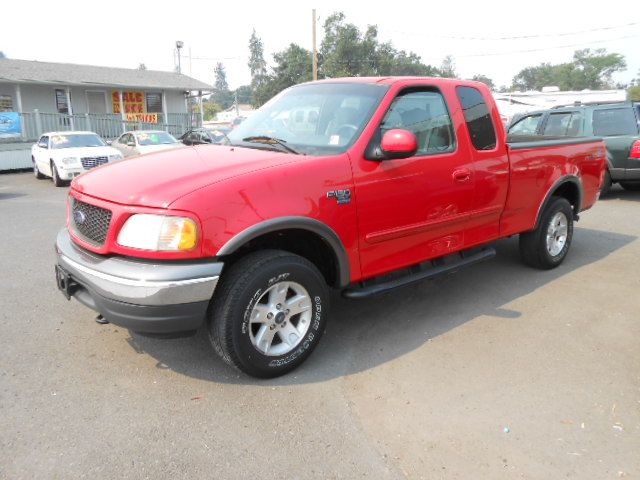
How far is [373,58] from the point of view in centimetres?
6619

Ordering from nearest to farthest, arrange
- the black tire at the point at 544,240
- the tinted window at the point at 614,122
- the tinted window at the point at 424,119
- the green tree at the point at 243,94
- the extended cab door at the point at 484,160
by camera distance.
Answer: the tinted window at the point at 424,119
the extended cab door at the point at 484,160
the black tire at the point at 544,240
the tinted window at the point at 614,122
the green tree at the point at 243,94

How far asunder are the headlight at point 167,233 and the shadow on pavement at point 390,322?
1026 millimetres

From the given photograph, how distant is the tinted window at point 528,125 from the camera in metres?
10.7

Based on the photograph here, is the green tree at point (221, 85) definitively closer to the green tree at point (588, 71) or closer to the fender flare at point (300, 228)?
the green tree at point (588, 71)

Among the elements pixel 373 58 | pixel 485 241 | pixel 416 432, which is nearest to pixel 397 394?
pixel 416 432

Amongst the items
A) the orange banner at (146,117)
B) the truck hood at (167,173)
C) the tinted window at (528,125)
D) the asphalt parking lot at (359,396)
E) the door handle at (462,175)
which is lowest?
the asphalt parking lot at (359,396)

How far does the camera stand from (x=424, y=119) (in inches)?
160

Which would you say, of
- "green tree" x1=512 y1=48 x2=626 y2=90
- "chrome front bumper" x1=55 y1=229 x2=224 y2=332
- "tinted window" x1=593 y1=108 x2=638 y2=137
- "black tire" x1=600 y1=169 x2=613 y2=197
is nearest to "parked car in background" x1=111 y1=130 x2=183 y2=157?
"tinted window" x1=593 y1=108 x2=638 y2=137

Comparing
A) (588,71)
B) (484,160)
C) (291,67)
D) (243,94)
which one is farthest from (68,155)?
(243,94)

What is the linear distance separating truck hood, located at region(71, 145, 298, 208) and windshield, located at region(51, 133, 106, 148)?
1205 centimetres

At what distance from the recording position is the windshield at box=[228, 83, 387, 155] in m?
3.65

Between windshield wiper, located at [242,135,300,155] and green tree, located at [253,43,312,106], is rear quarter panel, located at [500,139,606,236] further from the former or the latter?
green tree, located at [253,43,312,106]

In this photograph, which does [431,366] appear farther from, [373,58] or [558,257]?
[373,58]

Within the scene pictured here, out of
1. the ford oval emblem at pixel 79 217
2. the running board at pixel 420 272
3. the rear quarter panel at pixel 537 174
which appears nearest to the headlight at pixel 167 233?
the ford oval emblem at pixel 79 217
